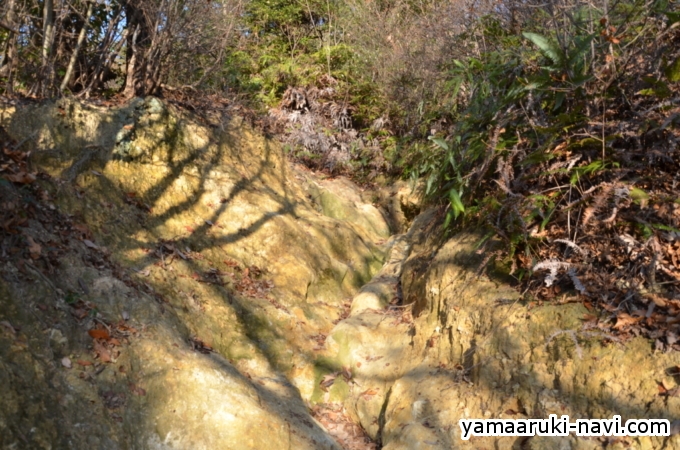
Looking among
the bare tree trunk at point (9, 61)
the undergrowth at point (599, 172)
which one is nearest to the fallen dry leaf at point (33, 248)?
the bare tree trunk at point (9, 61)

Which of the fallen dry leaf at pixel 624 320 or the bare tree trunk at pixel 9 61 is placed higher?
the bare tree trunk at pixel 9 61

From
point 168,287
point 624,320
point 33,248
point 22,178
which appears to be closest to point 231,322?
point 168,287

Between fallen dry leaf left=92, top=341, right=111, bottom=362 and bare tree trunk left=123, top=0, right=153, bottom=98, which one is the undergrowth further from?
bare tree trunk left=123, top=0, right=153, bottom=98

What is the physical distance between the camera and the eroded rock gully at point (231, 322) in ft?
13.8

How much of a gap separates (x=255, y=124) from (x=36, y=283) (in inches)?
258

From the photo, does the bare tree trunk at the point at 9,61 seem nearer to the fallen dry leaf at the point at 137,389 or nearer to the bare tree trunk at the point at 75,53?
the bare tree trunk at the point at 75,53

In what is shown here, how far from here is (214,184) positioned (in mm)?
8430

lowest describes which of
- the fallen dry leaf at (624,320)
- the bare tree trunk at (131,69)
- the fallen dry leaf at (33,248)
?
the fallen dry leaf at (624,320)

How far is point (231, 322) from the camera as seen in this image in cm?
655

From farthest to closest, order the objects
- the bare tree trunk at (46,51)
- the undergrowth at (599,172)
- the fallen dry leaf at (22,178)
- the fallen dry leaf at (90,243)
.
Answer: the bare tree trunk at (46,51), the fallen dry leaf at (90,243), the fallen dry leaf at (22,178), the undergrowth at (599,172)

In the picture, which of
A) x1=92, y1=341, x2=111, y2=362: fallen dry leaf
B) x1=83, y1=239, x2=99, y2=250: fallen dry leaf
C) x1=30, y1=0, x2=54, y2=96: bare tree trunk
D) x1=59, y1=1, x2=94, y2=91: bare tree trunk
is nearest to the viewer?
x1=92, y1=341, x2=111, y2=362: fallen dry leaf

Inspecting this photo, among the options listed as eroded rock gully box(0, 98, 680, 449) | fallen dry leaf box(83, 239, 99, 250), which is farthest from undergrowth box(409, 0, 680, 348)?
fallen dry leaf box(83, 239, 99, 250)

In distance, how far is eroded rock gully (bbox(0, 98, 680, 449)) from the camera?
4.19 meters

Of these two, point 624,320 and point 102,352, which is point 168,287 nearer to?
point 102,352
